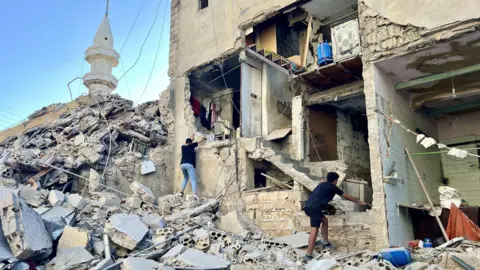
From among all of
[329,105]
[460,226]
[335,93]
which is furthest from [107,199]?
[460,226]

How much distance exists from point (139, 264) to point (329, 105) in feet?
25.2

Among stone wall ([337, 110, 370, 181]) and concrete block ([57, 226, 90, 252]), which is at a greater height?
stone wall ([337, 110, 370, 181])

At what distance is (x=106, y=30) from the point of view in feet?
62.5

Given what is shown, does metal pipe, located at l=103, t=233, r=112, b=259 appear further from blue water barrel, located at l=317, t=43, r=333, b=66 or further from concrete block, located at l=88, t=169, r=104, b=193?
blue water barrel, located at l=317, t=43, r=333, b=66

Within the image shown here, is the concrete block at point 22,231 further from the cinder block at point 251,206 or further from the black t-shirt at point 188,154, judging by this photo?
the cinder block at point 251,206

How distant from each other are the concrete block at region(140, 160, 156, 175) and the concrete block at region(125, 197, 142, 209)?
147cm

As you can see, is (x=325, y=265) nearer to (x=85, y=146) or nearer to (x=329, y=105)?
(x=329, y=105)

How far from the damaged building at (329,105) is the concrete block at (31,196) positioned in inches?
143

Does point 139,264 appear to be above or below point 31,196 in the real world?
below

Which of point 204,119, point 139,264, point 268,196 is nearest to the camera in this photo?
point 139,264

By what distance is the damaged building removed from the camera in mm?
7465

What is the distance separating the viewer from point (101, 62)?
17.9 m

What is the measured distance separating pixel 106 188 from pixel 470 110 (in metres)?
9.95

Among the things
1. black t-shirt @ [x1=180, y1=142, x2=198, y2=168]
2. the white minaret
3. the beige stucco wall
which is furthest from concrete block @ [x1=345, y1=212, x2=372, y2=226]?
the white minaret
